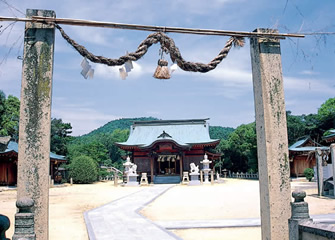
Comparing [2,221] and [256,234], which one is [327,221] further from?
[2,221]

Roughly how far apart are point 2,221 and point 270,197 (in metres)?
3.80

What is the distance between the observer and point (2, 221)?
3484 mm

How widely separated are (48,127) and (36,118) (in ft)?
0.67

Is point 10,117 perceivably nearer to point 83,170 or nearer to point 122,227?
point 83,170

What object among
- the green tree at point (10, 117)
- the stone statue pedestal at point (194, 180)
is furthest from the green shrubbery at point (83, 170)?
the stone statue pedestal at point (194, 180)

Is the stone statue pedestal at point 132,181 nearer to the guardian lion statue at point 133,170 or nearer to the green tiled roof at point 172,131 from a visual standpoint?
the guardian lion statue at point 133,170

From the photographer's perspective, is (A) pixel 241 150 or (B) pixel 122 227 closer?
(B) pixel 122 227

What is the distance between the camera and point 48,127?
4164 millimetres

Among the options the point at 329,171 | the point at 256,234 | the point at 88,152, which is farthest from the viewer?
the point at 88,152

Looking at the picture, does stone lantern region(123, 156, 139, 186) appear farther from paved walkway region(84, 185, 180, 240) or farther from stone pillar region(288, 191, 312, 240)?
stone pillar region(288, 191, 312, 240)

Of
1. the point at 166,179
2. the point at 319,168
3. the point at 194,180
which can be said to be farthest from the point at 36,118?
the point at 166,179

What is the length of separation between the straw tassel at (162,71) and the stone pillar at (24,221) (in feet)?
8.65

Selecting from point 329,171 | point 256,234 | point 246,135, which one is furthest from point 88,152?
point 256,234

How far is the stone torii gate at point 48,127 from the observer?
4.06m
